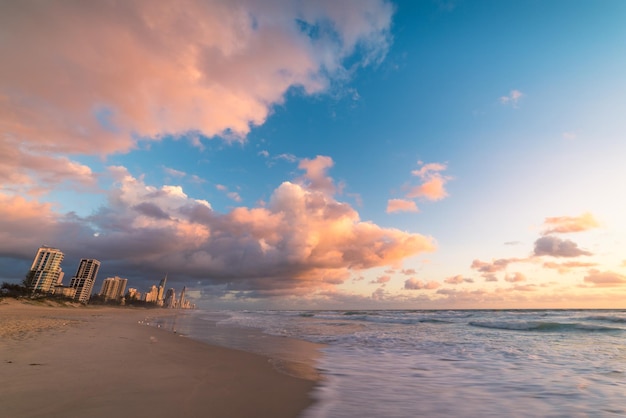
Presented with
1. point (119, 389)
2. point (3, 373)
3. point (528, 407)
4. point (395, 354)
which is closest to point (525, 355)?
point (395, 354)

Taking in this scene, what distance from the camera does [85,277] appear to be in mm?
178625

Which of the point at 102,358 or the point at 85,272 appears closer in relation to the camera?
the point at 102,358

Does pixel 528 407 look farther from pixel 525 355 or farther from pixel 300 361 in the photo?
pixel 525 355

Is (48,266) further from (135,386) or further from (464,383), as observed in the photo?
(464,383)

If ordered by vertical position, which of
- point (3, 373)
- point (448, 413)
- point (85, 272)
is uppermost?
point (85, 272)

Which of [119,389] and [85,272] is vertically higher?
[85,272]

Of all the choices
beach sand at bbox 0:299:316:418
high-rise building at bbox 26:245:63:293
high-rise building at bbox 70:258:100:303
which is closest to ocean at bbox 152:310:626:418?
beach sand at bbox 0:299:316:418

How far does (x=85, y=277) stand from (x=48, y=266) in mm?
26400

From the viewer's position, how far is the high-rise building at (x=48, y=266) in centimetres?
15112

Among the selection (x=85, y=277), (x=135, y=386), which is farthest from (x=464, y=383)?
(x=85, y=277)

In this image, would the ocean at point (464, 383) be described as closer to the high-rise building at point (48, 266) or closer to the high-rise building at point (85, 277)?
the high-rise building at point (48, 266)

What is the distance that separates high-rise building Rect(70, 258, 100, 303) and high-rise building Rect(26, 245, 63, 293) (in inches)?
500

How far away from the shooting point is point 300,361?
1059 centimetres

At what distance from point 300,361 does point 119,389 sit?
20.8 feet
